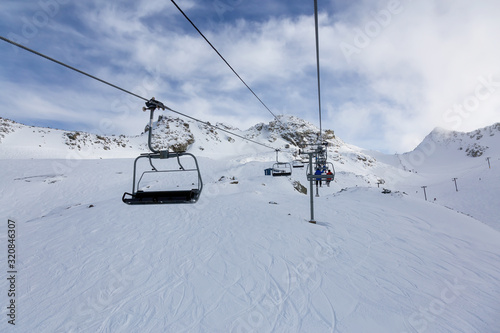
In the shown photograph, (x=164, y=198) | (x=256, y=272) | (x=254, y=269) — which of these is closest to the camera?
(x=164, y=198)

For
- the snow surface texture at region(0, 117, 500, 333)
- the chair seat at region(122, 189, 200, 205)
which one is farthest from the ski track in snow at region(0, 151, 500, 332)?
the chair seat at region(122, 189, 200, 205)

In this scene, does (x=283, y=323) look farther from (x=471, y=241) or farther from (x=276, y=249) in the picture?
(x=471, y=241)

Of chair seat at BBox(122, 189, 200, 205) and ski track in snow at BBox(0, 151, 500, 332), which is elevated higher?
chair seat at BBox(122, 189, 200, 205)

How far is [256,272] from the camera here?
659 cm

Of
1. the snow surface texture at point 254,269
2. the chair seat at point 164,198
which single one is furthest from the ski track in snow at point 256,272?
the chair seat at point 164,198

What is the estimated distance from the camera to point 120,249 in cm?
865

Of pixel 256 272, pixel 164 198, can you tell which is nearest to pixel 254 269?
pixel 256 272

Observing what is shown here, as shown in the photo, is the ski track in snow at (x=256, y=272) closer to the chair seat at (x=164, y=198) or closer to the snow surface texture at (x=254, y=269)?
the snow surface texture at (x=254, y=269)

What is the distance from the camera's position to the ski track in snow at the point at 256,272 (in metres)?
4.89

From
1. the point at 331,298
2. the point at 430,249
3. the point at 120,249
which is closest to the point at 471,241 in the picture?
the point at 430,249

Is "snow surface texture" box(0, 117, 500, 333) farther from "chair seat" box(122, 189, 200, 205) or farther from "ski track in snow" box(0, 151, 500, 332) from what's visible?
"chair seat" box(122, 189, 200, 205)

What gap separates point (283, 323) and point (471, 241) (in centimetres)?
1065

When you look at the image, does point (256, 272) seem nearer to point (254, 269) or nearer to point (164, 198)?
point (254, 269)

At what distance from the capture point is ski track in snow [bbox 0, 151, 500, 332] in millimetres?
Result: 4895
